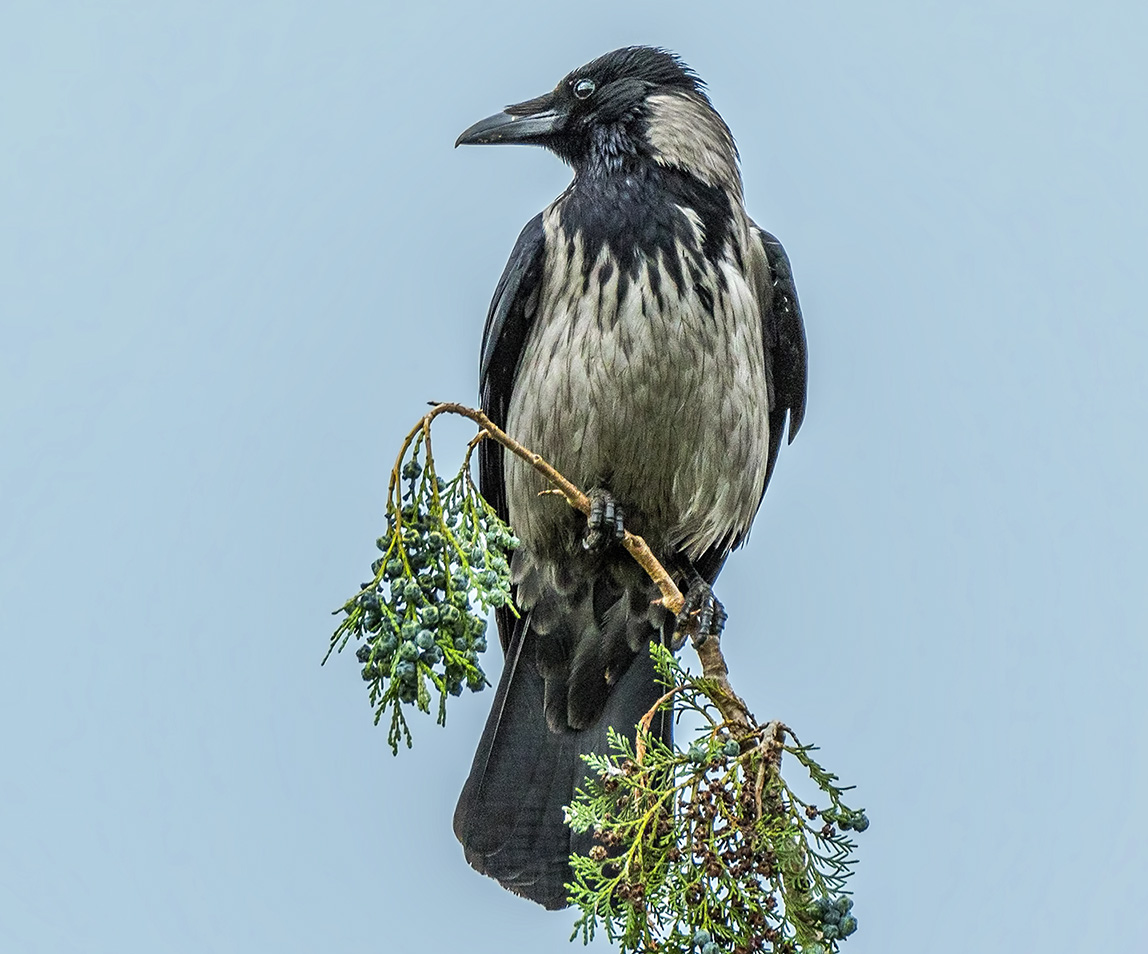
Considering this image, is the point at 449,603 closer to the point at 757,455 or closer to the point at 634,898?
the point at 634,898

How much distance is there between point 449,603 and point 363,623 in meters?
0.17

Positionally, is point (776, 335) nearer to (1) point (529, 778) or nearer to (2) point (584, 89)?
(2) point (584, 89)

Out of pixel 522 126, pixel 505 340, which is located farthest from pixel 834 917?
pixel 522 126

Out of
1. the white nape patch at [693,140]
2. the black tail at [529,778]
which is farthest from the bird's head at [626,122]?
the black tail at [529,778]

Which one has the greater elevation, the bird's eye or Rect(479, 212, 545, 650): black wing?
the bird's eye

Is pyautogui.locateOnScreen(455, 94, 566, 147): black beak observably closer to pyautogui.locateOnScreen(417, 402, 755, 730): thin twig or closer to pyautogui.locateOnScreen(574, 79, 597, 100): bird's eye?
pyautogui.locateOnScreen(574, 79, 597, 100): bird's eye

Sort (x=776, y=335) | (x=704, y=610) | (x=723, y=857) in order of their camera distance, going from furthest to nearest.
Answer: (x=776, y=335), (x=704, y=610), (x=723, y=857)

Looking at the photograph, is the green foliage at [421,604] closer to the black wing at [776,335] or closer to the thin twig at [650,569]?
the thin twig at [650,569]

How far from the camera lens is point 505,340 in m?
Answer: 4.67

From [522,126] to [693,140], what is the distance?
21.9 inches

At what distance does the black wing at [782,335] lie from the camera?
15.5ft

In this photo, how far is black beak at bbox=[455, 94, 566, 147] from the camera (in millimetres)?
4840

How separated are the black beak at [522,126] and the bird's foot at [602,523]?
1198 mm

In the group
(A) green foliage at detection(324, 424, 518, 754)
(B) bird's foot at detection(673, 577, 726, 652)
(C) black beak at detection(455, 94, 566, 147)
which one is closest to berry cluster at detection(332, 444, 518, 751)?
(A) green foliage at detection(324, 424, 518, 754)
